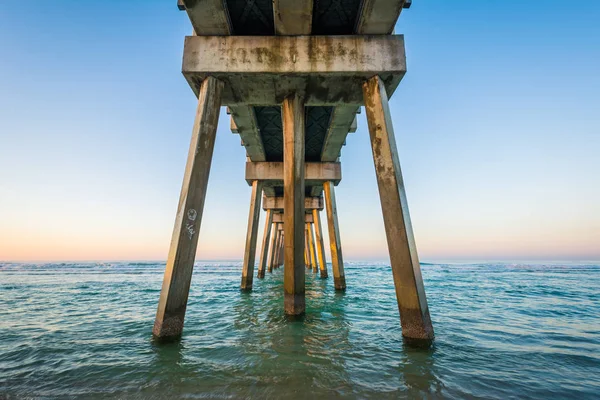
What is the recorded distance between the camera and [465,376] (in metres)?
3.25

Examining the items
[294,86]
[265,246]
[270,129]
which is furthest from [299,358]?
[265,246]

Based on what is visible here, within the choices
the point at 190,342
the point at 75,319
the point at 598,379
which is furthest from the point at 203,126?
the point at 598,379

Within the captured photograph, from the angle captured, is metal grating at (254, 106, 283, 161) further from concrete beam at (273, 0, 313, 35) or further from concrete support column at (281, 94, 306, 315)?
concrete beam at (273, 0, 313, 35)

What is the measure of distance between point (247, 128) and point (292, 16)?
17.8 feet

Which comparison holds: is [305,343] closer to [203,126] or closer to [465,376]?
[465,376]

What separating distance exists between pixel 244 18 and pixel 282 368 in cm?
678

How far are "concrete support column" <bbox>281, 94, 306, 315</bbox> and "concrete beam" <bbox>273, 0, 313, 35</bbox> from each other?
53.7 inches

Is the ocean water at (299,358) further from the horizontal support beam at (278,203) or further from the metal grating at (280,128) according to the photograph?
the horizontal support beam at (278,203)

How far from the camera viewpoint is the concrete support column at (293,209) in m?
6.31

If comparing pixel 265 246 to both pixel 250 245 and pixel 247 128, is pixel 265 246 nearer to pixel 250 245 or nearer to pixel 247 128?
pixel 250 245

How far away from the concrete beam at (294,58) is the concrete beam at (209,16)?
0.14 meters

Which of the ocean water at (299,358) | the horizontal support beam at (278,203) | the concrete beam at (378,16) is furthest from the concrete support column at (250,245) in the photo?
the concrete beam at (378,16)

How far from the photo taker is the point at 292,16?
5.59 metres

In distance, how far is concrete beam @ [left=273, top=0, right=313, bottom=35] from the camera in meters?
5.36
